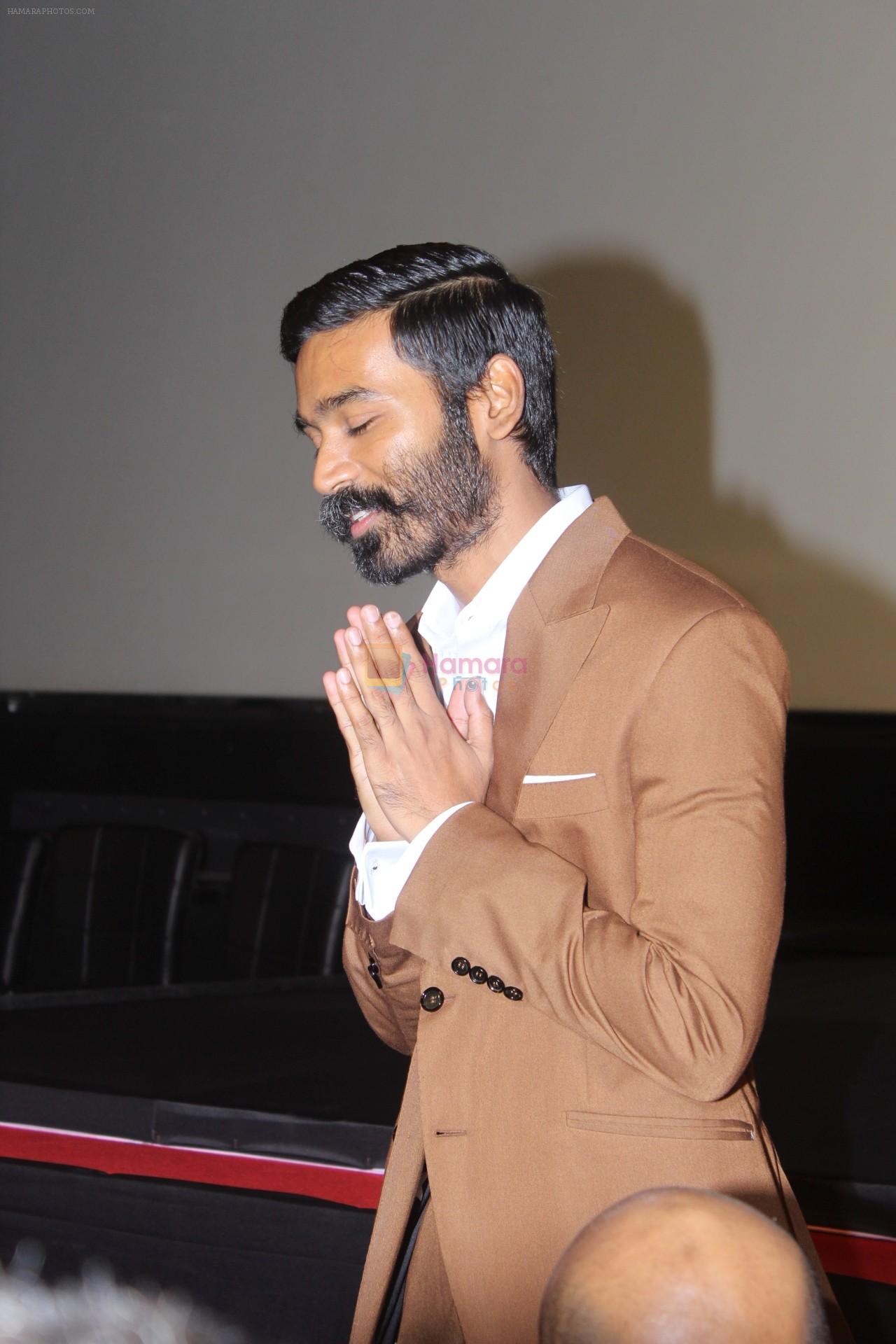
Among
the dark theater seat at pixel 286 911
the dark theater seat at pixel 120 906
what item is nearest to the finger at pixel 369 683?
the dark theater seat at pixel 286 911

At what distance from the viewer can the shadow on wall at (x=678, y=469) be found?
3.67 meters

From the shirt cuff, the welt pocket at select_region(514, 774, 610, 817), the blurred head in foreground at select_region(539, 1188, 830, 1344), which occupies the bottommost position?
the shirt cuff

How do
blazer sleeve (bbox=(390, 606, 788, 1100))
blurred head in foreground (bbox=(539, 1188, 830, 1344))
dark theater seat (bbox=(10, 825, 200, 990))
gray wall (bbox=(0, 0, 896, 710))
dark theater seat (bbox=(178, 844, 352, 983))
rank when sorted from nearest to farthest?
blurred head in foreground (bbox=(539, 1188, 830, 1344)) < blazer sleeve (bbox=(390, 606, 788, 1100)) < dark theater seat (bbox=(178, 844, 352, 983)) < dark theater seat (bbox=(10, 825, 200, 990)) < gray wall (bbox=(0, 0, 896, 710))

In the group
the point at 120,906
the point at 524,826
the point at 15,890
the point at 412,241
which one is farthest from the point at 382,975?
the point at 412,241

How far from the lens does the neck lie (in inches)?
49.4

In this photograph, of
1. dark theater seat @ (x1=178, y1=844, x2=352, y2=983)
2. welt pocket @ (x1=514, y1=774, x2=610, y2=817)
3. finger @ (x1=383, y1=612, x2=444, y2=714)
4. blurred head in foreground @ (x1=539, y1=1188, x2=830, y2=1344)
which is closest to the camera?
blurred head in foreground @ (x1=539, y1=1188, x2=830, y2=1344)

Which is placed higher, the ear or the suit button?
the ear

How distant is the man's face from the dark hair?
2 cm

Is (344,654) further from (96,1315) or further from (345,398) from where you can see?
(96,1315)

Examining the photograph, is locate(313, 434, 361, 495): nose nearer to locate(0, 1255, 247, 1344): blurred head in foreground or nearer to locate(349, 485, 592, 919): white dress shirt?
locate(349, 485, 592, 919): white dress shirt

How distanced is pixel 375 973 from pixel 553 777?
12.0 inches

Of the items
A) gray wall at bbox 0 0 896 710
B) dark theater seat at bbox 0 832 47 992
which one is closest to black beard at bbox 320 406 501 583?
dark theater seat at bbox 0 832 47 992

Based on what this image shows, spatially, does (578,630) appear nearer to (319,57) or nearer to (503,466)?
(503,466)

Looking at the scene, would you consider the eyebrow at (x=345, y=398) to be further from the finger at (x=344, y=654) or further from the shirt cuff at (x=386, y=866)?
the shirt cuff at (x=386, y=866)
